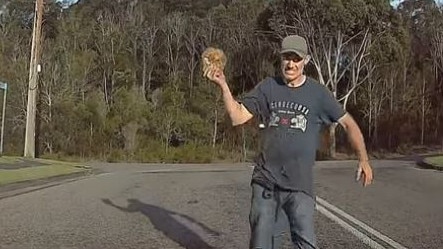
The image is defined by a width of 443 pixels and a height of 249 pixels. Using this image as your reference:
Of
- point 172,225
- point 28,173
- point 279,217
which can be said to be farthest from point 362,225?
point 28,173

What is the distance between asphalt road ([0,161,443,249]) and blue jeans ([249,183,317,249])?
124 inches

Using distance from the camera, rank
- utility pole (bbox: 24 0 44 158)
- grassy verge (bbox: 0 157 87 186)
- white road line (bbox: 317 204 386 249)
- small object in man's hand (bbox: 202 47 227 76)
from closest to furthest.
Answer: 1. small object in man's hand (bbox: 202 47 227 76)
2. white road line (bbox: 317 204 386 249)
3. grassy verge (bbox: 0 157 87 186)
4. utility pole (bbox: 24 0 44 158)

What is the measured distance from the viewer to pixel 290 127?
5.33 meters

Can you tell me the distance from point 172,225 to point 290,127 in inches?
218

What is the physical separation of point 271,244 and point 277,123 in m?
0.93

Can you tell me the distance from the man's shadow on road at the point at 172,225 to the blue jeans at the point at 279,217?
3171 millimetres

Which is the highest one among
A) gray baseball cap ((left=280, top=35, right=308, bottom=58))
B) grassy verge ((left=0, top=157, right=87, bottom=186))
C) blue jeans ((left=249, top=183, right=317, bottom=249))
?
gray baseball cap ((left=280, top=35, right=308, bottom=58))

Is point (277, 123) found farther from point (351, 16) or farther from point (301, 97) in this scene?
point (351, 16)

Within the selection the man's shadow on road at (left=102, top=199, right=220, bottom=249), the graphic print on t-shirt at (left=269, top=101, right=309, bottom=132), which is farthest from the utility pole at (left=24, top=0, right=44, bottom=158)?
the graphic print on t-shirt at (left=269, top=101, right=309, bottom=132)

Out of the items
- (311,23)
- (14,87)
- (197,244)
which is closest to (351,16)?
(311,23)

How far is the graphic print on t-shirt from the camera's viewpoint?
5.33m

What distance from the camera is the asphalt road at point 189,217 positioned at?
29.6 ft

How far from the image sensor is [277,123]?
535 centimetres

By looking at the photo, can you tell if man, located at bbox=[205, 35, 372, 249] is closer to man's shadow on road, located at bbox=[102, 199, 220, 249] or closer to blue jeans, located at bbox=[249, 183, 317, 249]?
blue jeans, located at bbox=[249, 183, 317, 249]
